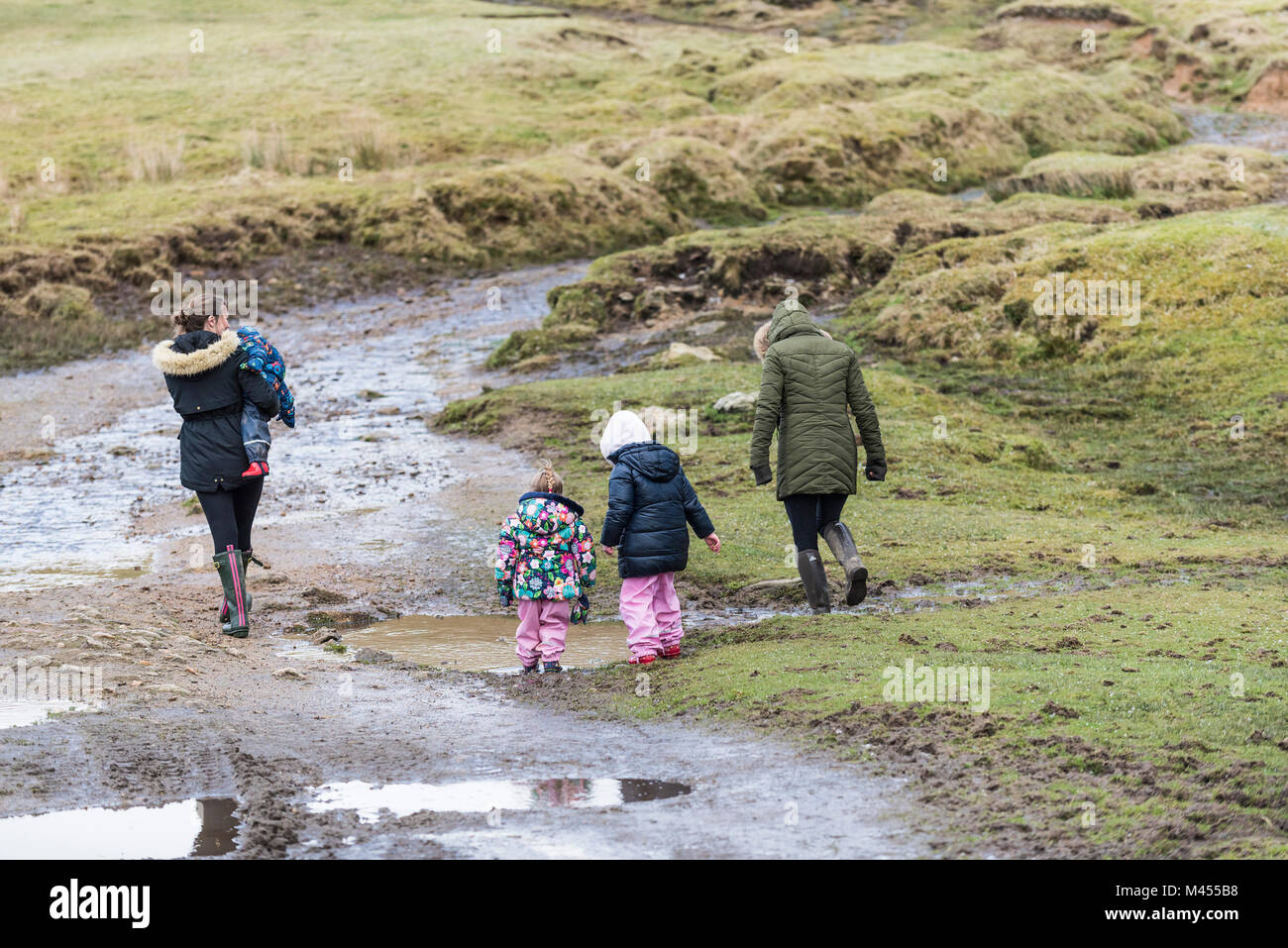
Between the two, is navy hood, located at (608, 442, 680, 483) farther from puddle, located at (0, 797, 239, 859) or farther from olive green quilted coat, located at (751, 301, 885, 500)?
puddle, located at (0, 797, 239, 859)

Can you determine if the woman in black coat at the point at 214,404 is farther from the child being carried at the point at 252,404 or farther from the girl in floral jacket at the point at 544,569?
the girl in floral jacket at the point at 544,569

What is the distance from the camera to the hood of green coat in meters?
10.2

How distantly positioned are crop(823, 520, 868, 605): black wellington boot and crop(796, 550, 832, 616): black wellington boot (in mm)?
156

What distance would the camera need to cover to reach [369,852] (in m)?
5.45

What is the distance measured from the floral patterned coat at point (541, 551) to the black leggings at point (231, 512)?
77.3 inches

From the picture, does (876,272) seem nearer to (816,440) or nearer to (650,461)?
(816,440)

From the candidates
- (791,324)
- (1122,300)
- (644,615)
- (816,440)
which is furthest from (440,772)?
(1122,300)

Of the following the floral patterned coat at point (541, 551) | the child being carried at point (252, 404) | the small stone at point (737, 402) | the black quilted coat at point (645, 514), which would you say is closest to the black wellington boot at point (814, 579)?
the black quilted coat at point (645, 514)

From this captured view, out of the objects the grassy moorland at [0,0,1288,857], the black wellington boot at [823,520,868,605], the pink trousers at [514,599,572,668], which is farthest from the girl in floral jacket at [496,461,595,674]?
the black wellington boot at [823,520,868,605]

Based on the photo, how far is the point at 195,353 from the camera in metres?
9.58

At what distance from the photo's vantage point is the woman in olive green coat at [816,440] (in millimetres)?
9773

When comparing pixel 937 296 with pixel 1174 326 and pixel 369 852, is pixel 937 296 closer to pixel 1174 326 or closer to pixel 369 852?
pixel 1174 326

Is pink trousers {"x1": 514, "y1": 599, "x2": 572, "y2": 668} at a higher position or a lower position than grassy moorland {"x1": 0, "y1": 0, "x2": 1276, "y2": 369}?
lower

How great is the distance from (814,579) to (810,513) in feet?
1.60
